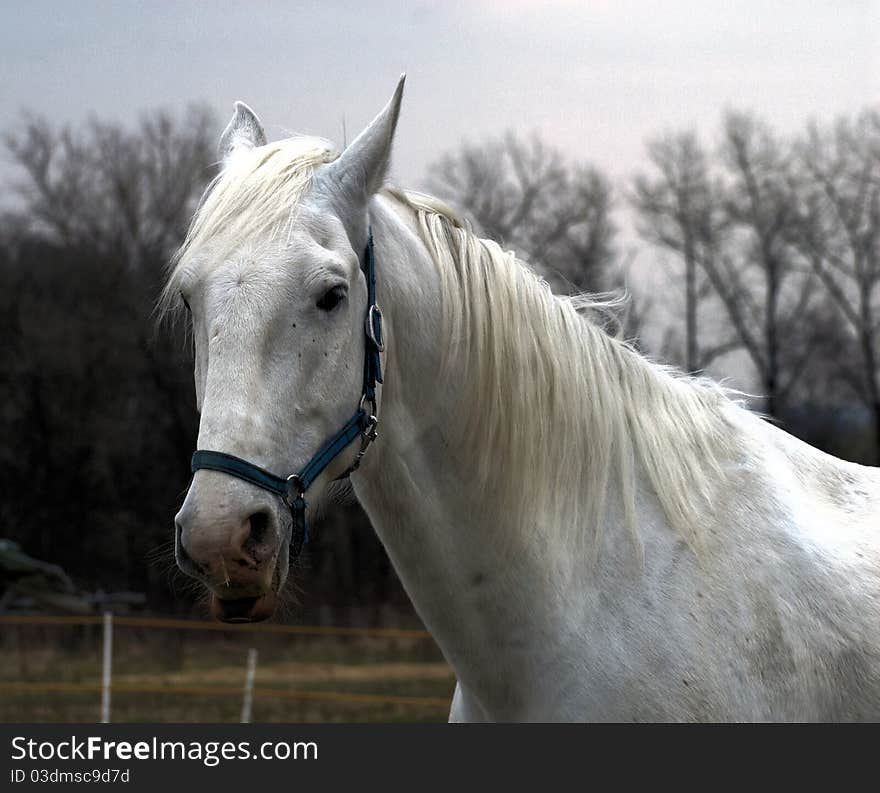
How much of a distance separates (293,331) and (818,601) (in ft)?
5.32

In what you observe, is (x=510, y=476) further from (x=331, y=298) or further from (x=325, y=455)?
(x=331, y=298)

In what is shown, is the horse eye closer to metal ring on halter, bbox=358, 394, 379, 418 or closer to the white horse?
the white horse

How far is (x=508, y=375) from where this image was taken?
3.07 metres

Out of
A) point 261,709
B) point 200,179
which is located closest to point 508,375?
point 261,709

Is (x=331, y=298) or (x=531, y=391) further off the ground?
(x=331, y=298)

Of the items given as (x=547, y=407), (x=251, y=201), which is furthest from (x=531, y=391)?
(x=251, y=201)

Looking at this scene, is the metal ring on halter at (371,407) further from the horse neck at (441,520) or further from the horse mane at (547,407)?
the horse mane at (547,407)

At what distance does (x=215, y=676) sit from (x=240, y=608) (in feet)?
45.1

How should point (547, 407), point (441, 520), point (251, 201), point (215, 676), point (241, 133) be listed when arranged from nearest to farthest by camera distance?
point (251, 201), point (441, 520), point (547, 407), point (241, 133), point (215, 676)

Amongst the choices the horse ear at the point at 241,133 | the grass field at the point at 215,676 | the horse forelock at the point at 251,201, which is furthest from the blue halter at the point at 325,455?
the grass field at the point at 215,676

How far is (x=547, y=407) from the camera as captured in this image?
312 cm

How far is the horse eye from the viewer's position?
270 cm

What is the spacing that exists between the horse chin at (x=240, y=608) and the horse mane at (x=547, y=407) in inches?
28.9

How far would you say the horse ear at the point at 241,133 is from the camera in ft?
10.9
